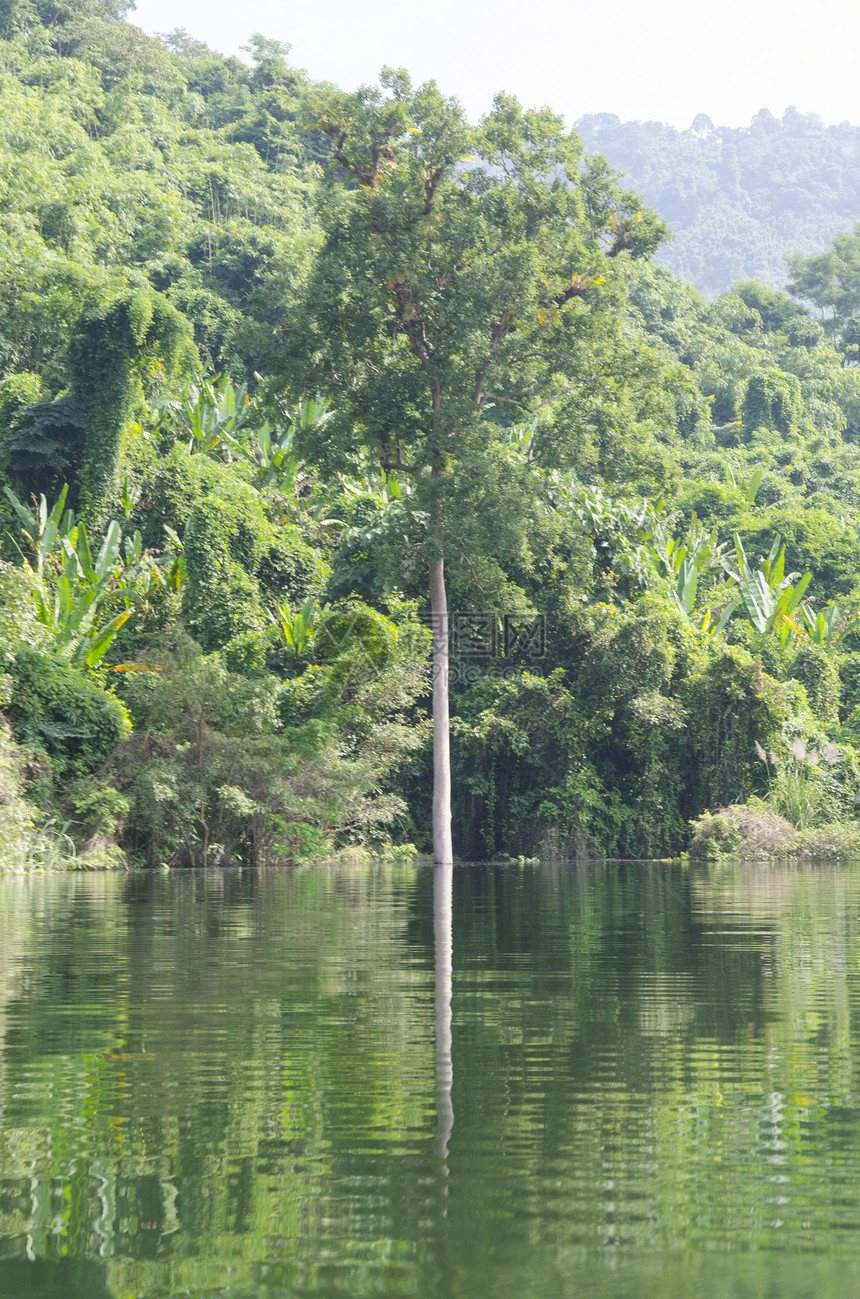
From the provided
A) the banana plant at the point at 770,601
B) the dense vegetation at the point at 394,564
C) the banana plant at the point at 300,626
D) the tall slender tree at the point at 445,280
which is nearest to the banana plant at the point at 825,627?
the dense vegetation at the point at 394,564

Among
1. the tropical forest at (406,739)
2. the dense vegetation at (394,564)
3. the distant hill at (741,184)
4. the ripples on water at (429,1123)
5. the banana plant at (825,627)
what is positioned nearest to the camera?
the ripples on water at (429,1123)

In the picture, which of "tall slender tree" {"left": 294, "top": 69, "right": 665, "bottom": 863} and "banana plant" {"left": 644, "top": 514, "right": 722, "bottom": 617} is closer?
"tall slender tree" {"left": 294, "top": 69, "right": 665, "bottom": 863}

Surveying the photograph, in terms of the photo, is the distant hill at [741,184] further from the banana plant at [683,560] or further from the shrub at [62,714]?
the shrub at [62,714]

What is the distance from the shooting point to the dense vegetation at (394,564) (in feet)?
56.0

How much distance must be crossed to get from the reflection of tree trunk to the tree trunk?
932cm

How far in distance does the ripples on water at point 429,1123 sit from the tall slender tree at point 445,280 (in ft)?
44.7

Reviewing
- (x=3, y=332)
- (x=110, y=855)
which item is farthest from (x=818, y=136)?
(x=110, y=855)

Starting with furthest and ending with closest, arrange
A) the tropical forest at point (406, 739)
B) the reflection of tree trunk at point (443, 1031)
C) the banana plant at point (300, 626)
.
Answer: the banana plant at point (300, 626)
the reflection of tree trunk at point (443, 1031)
the tropical forest at point (406, 739)

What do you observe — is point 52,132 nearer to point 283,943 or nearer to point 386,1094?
point 283,943

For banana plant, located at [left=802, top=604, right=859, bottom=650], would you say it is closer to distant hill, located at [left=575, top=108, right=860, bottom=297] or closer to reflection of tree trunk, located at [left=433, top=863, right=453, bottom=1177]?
reflection of tree trunk, located at [left=433, top=863, right=453, bottom=1177]

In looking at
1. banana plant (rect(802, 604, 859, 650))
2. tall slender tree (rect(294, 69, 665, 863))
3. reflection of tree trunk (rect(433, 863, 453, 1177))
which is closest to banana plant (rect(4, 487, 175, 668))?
tall slender tree (rect(294, 69, 665, 863))

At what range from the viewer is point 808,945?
20.8ft

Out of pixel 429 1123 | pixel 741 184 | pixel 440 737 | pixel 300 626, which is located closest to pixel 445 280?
pixel 300 626

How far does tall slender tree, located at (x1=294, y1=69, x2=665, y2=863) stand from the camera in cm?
1853
